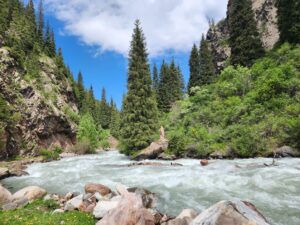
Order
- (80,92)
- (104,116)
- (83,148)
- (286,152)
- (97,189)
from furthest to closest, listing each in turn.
A: (104,116), (80,92), (83,148), (286,152), (97,189)

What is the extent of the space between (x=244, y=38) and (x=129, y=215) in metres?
49.7

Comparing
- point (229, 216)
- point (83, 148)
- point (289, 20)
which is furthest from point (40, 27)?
point (229, 216)

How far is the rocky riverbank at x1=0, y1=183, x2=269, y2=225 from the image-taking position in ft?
21.8

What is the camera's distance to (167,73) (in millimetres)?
78938

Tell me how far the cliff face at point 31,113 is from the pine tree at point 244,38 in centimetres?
4086

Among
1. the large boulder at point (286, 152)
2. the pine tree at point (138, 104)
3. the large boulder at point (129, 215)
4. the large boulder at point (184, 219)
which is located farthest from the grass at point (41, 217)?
the pine tree at point (138, 104)

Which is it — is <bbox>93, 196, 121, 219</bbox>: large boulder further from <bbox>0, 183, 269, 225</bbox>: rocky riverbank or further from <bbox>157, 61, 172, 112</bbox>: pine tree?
<bbox>157, 61, 172, 112</bbox>: pine tree

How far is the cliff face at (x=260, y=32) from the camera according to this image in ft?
216

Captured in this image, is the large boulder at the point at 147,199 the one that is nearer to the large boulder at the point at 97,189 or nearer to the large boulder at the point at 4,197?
the large boulder at the point at 97,189

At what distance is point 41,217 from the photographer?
1052cm

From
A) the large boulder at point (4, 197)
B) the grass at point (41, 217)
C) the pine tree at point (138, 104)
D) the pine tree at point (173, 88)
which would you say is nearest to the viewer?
the grass at point (41, 217)

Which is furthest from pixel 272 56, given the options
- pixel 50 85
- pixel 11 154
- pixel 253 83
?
pixel 50 85

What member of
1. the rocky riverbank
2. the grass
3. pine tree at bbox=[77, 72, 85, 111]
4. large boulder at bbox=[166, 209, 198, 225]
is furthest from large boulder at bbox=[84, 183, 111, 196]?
pine tree at bbox=[77, 72, 85, 111]

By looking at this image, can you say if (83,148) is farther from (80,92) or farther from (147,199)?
(80,92)
